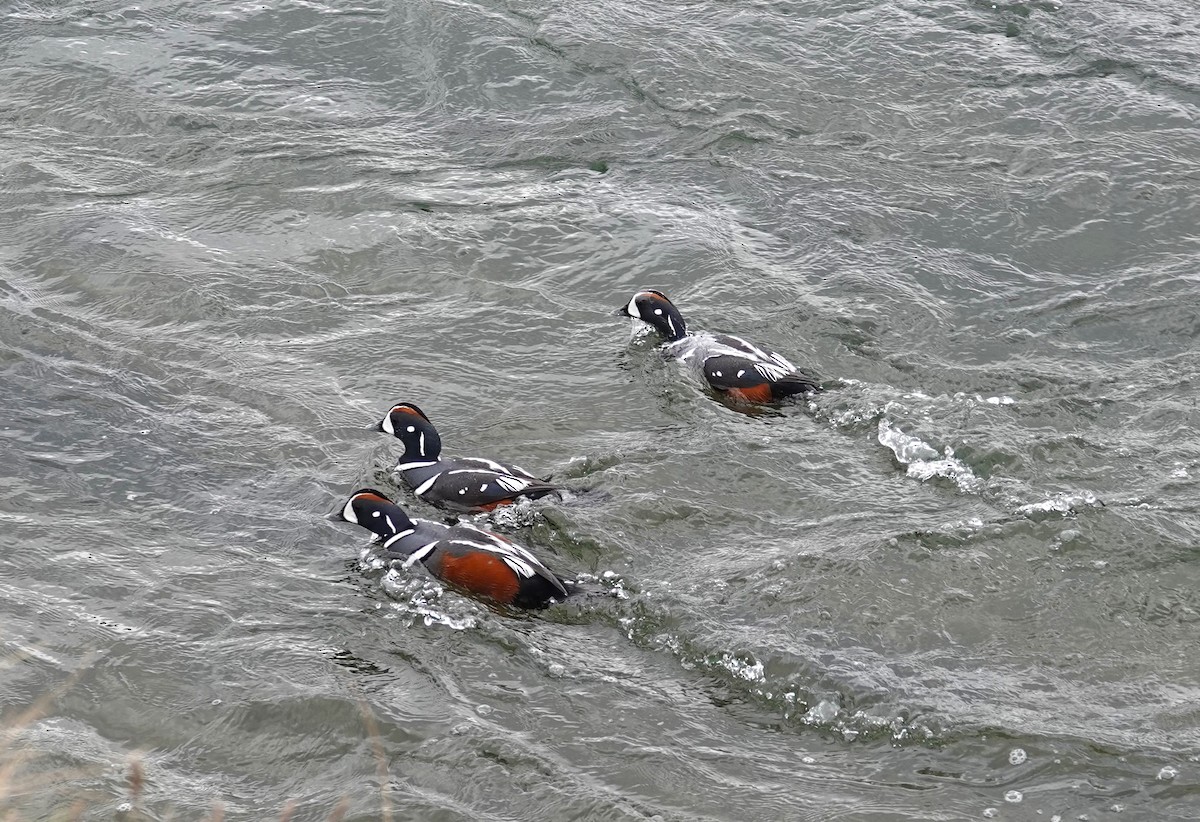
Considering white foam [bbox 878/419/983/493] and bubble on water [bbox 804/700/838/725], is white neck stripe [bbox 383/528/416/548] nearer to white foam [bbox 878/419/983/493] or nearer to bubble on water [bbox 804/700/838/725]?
bubble on water [bbox 804/700/838/725]

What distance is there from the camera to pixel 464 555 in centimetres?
705

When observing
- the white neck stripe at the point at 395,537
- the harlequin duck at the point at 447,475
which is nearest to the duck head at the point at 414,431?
the harlequin duck at the point at 447,475

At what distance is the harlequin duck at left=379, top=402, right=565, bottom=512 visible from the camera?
7.53 m

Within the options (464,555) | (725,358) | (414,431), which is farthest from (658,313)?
(464,555)

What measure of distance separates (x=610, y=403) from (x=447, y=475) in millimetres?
1337

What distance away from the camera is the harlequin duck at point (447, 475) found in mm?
7527

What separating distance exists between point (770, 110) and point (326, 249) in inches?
155

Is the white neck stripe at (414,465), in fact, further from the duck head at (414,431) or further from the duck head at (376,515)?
the duck head at (376,515)

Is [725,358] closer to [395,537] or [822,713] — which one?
[395,537]

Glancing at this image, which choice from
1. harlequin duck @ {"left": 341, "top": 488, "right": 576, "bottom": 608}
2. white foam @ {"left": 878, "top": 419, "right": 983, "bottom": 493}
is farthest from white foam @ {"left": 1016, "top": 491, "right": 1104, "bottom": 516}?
harlequin duck @ {"left": 341, "top": 488, "right": 576, "bottom": 608}

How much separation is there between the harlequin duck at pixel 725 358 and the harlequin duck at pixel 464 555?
2095mm

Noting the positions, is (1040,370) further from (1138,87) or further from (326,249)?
(326,249)

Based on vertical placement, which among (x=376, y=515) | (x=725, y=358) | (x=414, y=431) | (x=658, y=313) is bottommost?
(x=376, y=515)

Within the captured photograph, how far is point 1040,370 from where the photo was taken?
8516 mm
